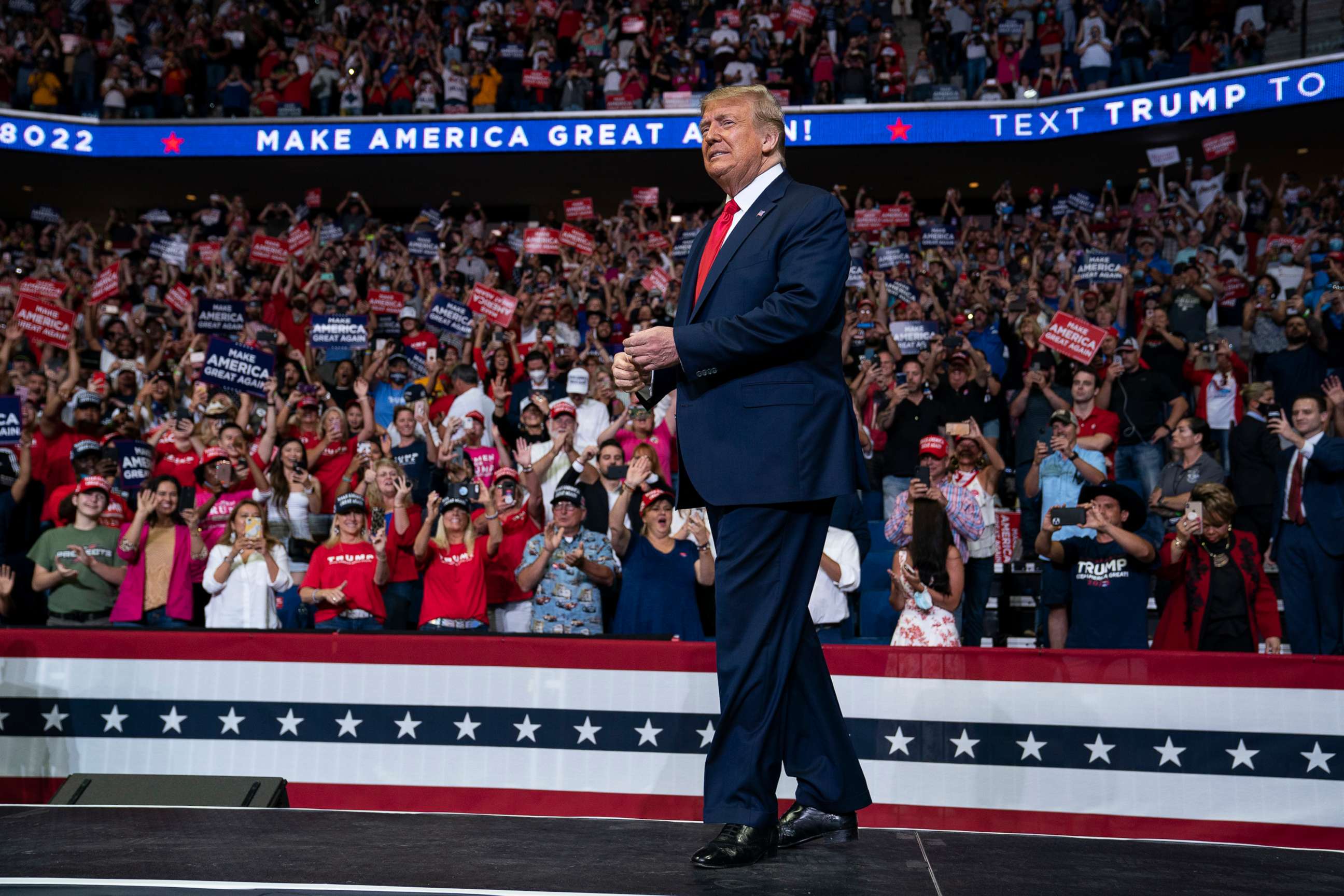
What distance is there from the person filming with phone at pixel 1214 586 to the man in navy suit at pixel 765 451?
13.7 ft

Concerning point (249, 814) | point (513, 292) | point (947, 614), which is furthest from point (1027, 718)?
point (513, 292)

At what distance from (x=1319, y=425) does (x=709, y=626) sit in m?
3.87

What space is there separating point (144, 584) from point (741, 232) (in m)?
5.52

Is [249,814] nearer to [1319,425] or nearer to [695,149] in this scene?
[1319,425]

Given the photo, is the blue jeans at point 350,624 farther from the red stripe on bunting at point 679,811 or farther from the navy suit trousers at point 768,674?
the navy suit trousers at point 768,674

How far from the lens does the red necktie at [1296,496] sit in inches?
288

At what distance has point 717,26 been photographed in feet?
61.9

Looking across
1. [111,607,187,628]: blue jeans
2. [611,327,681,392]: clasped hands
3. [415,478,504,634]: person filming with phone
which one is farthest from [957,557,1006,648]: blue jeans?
[611,327,681,392]: clasped hands

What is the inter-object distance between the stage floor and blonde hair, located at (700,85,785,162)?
5.34 feet

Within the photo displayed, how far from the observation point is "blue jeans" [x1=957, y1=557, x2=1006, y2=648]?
7.53 meters

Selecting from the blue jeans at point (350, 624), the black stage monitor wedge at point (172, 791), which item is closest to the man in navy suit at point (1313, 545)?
the blue jeans at point (350, 624)

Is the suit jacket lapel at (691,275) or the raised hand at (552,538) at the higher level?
the suit jacket lapel at (691,275)

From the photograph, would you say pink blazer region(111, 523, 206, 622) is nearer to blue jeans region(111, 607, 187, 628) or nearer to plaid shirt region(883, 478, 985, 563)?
blue jeans region(111, 607, 187, 628)

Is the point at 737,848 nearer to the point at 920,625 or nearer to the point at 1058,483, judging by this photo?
the point at 920,625
